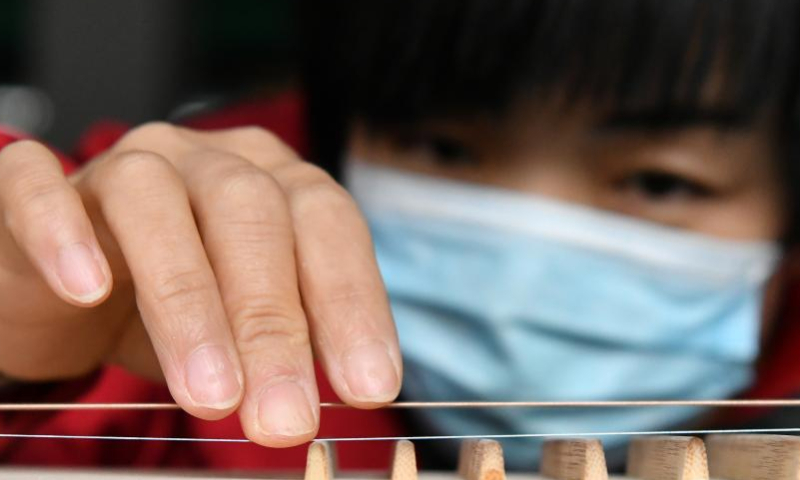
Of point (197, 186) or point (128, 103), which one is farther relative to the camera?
point (128, 103)

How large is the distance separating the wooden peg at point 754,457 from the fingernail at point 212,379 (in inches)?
8.8

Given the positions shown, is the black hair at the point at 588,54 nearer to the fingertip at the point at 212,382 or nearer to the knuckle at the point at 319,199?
the knuckle at the point at 319,199

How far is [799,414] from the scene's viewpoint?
4.06ft

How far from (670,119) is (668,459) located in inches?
25.5

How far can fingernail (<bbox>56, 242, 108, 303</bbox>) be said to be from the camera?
46 centimetres

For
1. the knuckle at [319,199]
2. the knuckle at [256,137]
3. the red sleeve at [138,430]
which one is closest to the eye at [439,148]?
the red sleeve at [138,430]

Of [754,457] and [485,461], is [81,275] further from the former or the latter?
[754,457]

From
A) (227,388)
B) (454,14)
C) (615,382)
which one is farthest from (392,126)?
(227,388)

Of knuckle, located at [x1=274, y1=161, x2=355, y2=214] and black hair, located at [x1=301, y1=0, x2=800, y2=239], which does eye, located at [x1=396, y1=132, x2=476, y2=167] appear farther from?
knuckle, located at [x1=274, y1=161, x2=355, y2=214]

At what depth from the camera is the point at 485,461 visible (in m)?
0.37

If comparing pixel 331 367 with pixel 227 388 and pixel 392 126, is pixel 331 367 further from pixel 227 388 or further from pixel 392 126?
pixel 392 126

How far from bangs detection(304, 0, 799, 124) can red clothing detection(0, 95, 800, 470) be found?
357mm

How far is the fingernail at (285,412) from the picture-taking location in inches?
16.4

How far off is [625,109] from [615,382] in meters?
0.30
